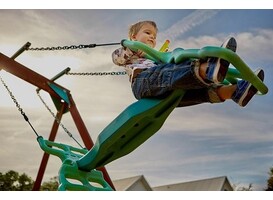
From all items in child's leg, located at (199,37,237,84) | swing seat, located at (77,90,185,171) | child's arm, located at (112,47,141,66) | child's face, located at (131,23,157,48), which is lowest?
swing seat, located at (77,90,185,171)

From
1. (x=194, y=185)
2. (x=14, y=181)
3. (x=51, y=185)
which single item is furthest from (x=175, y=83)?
(x=51, y=185)

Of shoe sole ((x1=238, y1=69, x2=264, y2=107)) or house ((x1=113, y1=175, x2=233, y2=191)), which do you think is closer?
shoe sole ((x1=238, y1=69, x2=264, y2=107))

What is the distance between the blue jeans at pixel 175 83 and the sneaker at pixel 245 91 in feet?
0.33

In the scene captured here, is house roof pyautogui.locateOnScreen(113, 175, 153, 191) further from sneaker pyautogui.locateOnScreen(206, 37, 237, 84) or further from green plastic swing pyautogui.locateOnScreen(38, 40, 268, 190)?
sneaker pyautogui.locateOnScreen(206, 37, 237, 84)

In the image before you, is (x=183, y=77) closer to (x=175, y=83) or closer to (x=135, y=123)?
(x=175, y=83)

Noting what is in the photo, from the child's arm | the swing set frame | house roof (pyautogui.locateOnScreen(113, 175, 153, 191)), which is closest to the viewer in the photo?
the child's arm

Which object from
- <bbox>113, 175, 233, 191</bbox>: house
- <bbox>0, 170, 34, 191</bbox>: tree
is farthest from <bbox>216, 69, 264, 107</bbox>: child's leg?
<bbox>0, 170, 34, 191</bbox>: tree

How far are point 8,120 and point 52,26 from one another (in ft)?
2.08

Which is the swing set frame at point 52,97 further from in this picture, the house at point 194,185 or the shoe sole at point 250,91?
the shoe sole at point 250,91

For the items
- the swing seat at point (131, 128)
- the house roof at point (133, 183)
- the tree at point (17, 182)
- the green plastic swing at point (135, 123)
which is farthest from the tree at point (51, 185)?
the swing seat at point (131, 128)

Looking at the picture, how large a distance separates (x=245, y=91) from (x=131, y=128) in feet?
1.66

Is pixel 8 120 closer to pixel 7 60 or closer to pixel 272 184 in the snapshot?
pixel 7 60

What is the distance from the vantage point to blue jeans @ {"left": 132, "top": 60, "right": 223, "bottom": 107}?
177cm

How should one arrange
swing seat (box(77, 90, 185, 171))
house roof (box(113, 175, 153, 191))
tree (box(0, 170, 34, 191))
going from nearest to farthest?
swing seat (box(77, 90, 185, 171)), tree (box(0, 170, 34, 191)), house roof (box(113, 175, 153, 191))
